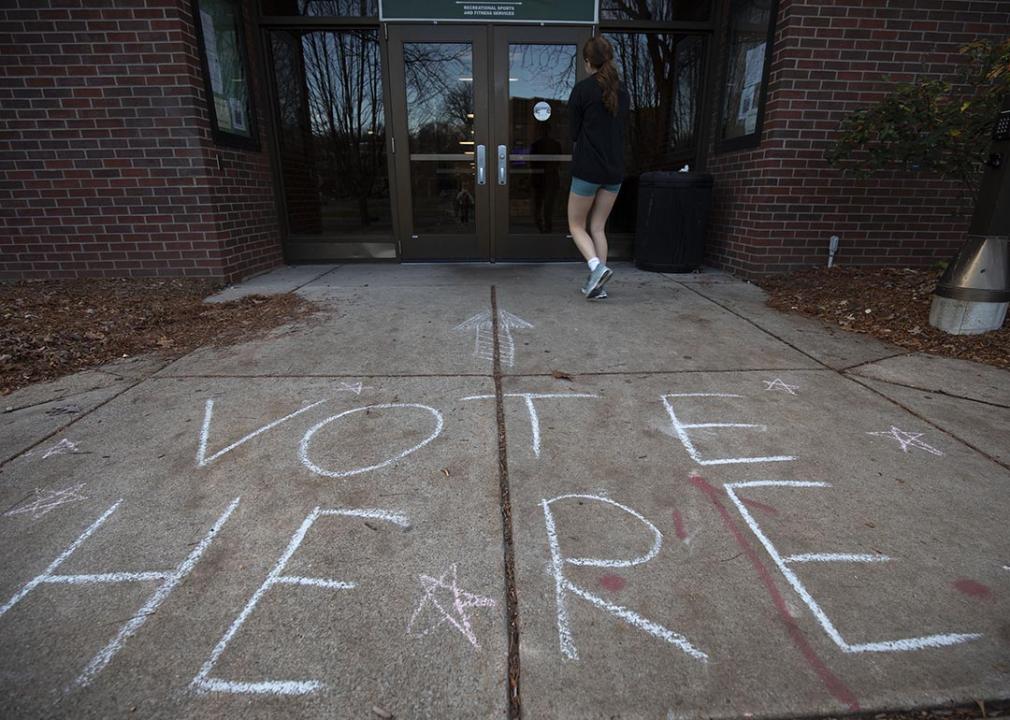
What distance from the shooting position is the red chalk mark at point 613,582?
1.53 meters

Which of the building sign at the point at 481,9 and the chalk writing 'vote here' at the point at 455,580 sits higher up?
the building sign at the point at 481,9

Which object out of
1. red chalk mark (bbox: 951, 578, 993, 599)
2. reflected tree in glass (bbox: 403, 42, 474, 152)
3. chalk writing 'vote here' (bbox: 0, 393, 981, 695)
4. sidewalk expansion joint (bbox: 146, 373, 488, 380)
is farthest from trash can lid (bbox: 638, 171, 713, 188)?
red chalk mark (bbox: 951, 578, 993, 599)

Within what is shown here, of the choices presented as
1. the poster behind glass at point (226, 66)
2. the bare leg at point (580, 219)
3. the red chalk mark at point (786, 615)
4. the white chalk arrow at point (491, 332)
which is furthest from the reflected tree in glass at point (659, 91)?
the red chalk mark at point (786, 615)

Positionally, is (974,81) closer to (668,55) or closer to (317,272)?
(668,55)

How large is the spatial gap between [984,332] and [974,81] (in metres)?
2.02

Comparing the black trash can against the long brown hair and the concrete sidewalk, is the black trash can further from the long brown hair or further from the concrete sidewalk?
the concrete sidewalk

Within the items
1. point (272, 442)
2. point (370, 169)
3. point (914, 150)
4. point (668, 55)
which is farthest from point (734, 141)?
point (272, 442)

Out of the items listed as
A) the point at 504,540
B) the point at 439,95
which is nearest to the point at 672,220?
the point at 439,95

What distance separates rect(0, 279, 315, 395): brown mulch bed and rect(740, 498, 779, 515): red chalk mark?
3.31m

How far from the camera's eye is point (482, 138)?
626 cm

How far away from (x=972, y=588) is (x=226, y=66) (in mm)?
6751

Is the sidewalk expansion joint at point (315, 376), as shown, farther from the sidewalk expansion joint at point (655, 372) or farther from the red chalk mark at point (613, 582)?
the red chalk mark at point (613, 582)

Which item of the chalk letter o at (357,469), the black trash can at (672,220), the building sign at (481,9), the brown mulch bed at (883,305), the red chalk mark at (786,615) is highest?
the building sign at (481,9)

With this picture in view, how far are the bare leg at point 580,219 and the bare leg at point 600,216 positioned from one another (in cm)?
8
